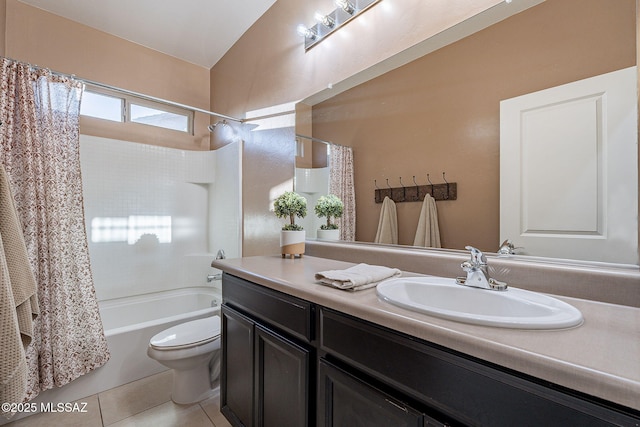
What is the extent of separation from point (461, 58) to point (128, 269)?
3.09 metres

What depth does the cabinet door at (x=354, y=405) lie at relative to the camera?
0.74 metres

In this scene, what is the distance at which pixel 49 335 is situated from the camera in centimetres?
176

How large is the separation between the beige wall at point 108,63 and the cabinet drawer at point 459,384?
9.87ft

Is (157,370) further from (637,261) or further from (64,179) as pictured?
(637,261)

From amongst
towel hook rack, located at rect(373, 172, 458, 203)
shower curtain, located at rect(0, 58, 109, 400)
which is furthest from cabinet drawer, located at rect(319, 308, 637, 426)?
shower curtain, located at rect(0, 58, 109, 400)

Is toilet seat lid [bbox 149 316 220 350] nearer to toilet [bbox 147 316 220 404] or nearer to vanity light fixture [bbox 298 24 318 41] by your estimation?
toilet [bbox 147 316 220 404]

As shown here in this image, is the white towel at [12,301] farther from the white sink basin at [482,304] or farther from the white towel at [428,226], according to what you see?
the white towel at [428,226]

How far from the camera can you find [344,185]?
5.68 ft

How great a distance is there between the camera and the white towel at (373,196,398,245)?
4.85 feet

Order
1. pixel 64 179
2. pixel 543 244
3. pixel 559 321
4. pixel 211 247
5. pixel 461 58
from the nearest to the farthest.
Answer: pixel 559 321, pixel 543 244, pixel 461 58, pixel 64 179, pixel 211 247

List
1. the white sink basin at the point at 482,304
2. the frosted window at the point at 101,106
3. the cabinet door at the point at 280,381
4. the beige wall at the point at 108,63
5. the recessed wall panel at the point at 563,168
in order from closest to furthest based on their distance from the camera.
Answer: the white sink basin at the point at 482,304, the recessed wall panel at the point at 563,168, the cabinet door at the point at 280,381, the beige wall at the point at 108,63, the frosted window at the point at 101,106

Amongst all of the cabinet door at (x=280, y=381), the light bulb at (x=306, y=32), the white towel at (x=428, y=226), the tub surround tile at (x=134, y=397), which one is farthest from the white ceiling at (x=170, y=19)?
the tub surround tile at (x=134, y=397)

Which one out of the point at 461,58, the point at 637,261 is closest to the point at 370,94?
the point at 461,58

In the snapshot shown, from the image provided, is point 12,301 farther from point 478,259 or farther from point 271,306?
point 478,259
